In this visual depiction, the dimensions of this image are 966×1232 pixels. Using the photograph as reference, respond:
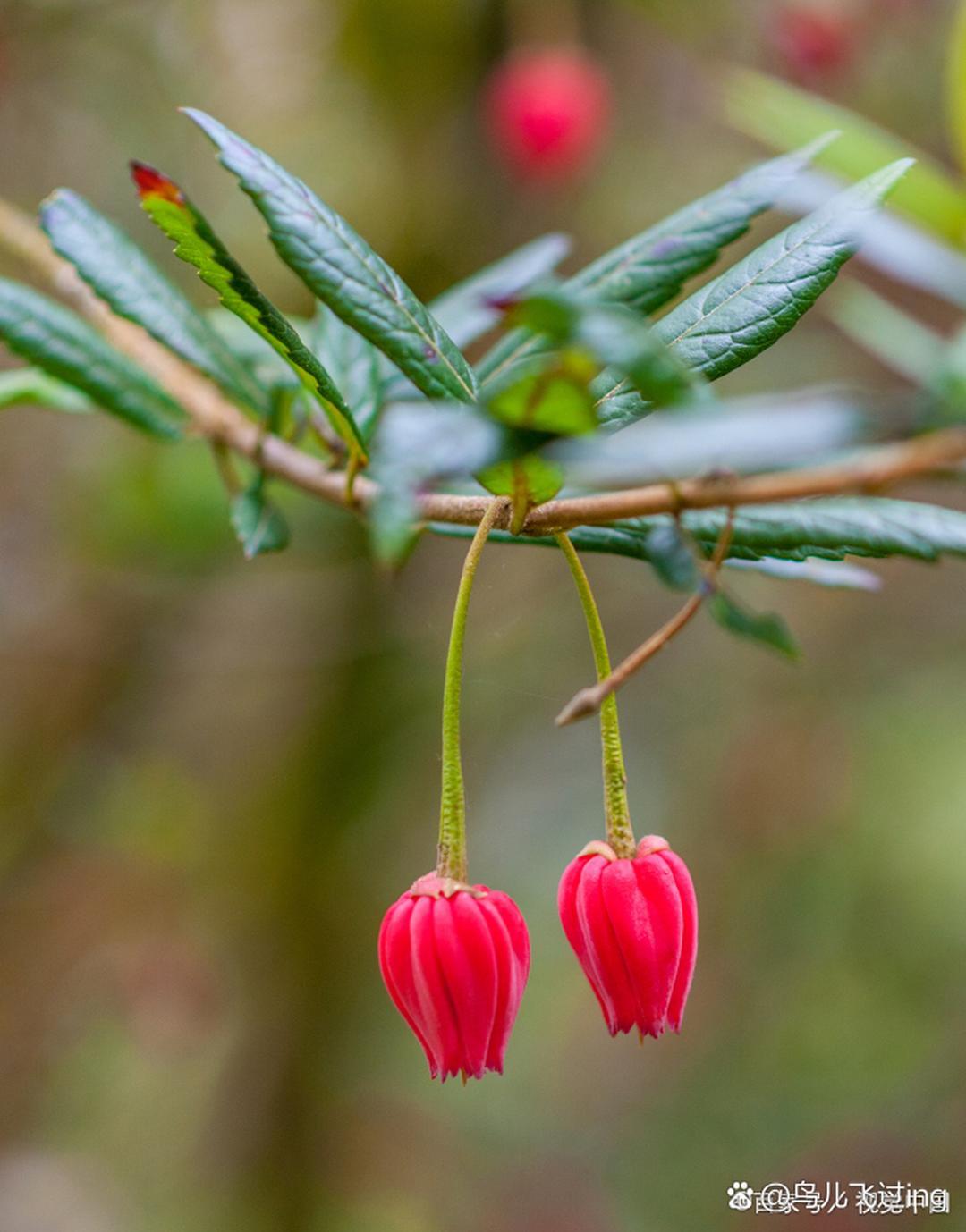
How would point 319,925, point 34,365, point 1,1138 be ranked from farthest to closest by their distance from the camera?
point 1,1138 → point 319,925 → point 34,365

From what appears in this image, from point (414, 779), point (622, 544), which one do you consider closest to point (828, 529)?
point (622, 544)

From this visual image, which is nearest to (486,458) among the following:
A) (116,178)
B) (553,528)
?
(553,528)

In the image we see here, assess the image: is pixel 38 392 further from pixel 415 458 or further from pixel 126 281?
pixel 415 458

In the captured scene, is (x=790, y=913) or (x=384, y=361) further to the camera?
(x=790, y=913)

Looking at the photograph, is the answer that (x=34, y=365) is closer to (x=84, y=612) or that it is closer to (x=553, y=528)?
(x=553, y=528)

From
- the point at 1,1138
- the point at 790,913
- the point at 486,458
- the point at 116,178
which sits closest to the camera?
the point at 486,458

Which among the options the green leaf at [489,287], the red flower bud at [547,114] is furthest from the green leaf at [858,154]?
the red flower bud at [547,114]
